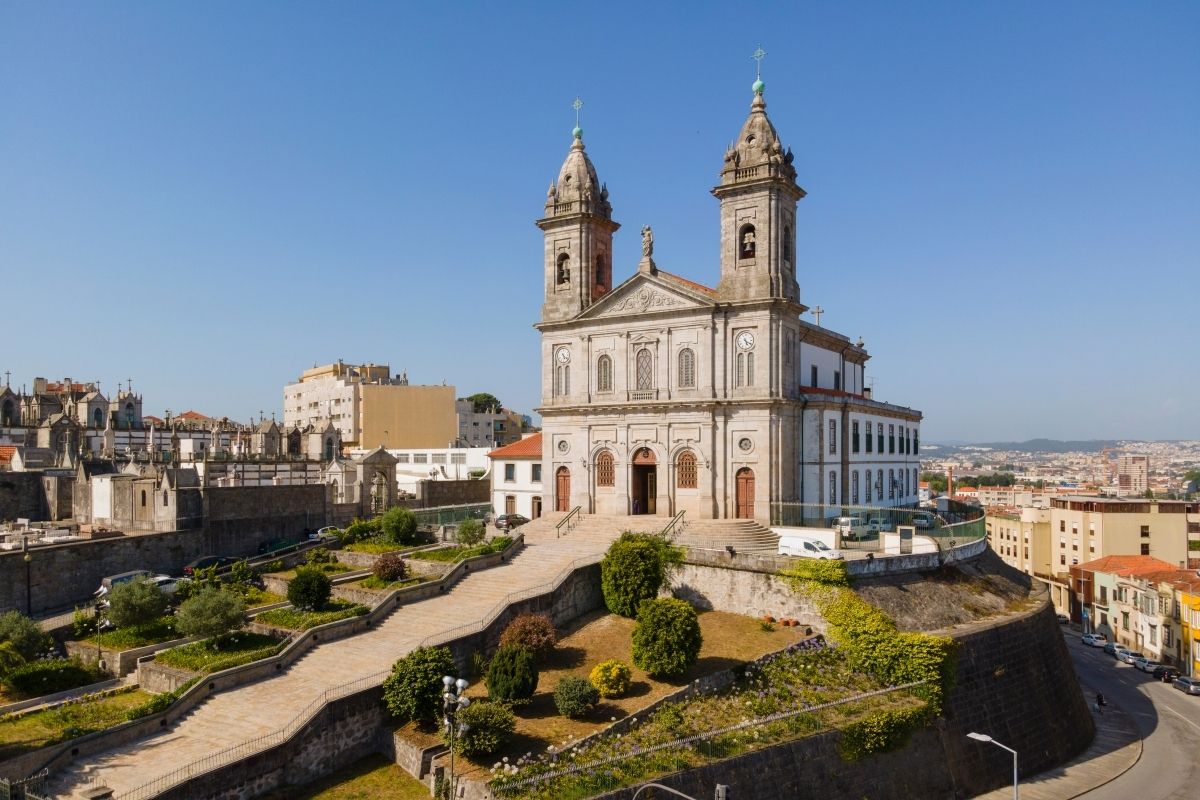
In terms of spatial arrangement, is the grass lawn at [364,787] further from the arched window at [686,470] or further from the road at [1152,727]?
the road at [1152,727]

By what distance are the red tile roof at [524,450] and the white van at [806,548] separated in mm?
17944

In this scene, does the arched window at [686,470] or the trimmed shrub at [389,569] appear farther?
the arched window at [686,470]

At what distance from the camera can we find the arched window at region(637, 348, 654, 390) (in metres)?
43.0

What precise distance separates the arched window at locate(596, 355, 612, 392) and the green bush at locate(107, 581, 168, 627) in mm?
22186

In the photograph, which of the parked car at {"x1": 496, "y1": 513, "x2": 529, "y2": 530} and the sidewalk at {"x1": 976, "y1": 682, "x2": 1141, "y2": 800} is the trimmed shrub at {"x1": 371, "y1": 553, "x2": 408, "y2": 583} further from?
the sidewalk at {"x1": 976, "y1": 682, "x2": 1141, "y2": 800}

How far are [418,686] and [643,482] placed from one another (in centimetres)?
2115

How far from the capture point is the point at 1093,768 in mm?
32219

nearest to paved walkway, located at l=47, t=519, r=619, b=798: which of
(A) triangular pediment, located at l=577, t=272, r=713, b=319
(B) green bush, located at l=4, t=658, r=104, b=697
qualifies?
(B) green bush, located at l=4, t=658, r=104, b=697

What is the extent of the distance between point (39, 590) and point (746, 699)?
28.8 m

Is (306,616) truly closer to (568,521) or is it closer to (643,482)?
(568,521)

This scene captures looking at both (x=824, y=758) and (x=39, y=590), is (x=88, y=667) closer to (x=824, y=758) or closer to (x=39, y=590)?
(x=39, y=590)

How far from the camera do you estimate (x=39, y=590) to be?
115ft

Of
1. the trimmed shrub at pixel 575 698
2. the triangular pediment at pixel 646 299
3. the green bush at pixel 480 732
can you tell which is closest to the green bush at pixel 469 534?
the triangular pediment at pixel 646 299

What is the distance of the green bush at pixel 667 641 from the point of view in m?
26.8
